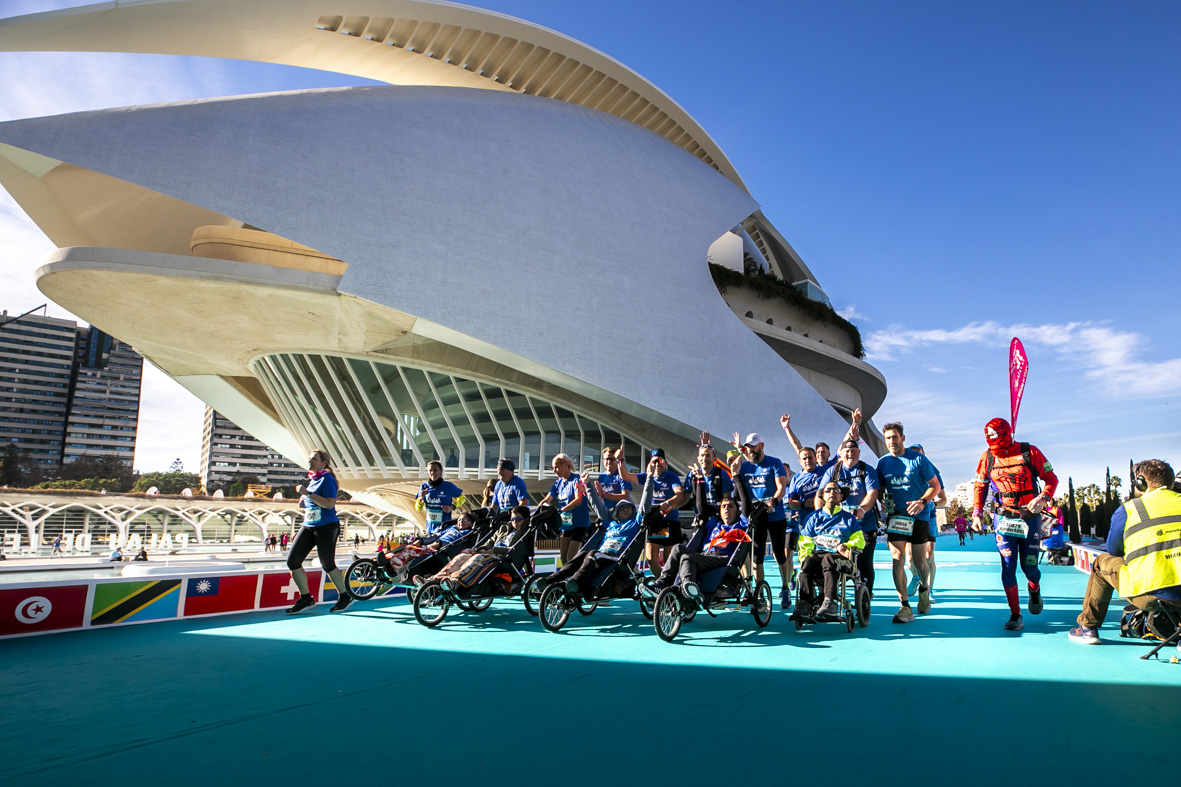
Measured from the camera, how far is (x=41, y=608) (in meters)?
5.56

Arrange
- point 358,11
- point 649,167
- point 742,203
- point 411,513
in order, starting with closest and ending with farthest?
point 358,11 < point 649,167 < point 742,203 < point 411,513

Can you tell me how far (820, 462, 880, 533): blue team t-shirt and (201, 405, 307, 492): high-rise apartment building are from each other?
12644 cm

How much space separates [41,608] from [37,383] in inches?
4575

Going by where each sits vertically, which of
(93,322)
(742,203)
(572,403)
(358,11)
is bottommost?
(572,403)

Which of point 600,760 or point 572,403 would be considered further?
point 572,403

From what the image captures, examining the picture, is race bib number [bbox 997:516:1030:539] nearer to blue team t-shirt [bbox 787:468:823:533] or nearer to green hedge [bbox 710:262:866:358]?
blue team t-shirt [bbox 787:468:823:533]

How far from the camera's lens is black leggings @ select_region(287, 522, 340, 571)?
6578 millimetres

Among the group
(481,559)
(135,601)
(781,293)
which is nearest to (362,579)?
(135,601)

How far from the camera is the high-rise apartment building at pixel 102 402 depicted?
100312 millimetres

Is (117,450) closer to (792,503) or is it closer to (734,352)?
(734,352)

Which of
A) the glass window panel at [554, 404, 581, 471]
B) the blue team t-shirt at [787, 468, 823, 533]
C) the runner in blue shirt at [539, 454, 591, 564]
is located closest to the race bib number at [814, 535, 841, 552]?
the blue team t-shirt at [787, 468, 823, 533]

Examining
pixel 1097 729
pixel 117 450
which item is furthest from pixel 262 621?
pixel 117 450

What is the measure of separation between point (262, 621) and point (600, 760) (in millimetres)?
4994

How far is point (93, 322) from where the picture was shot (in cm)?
1556
